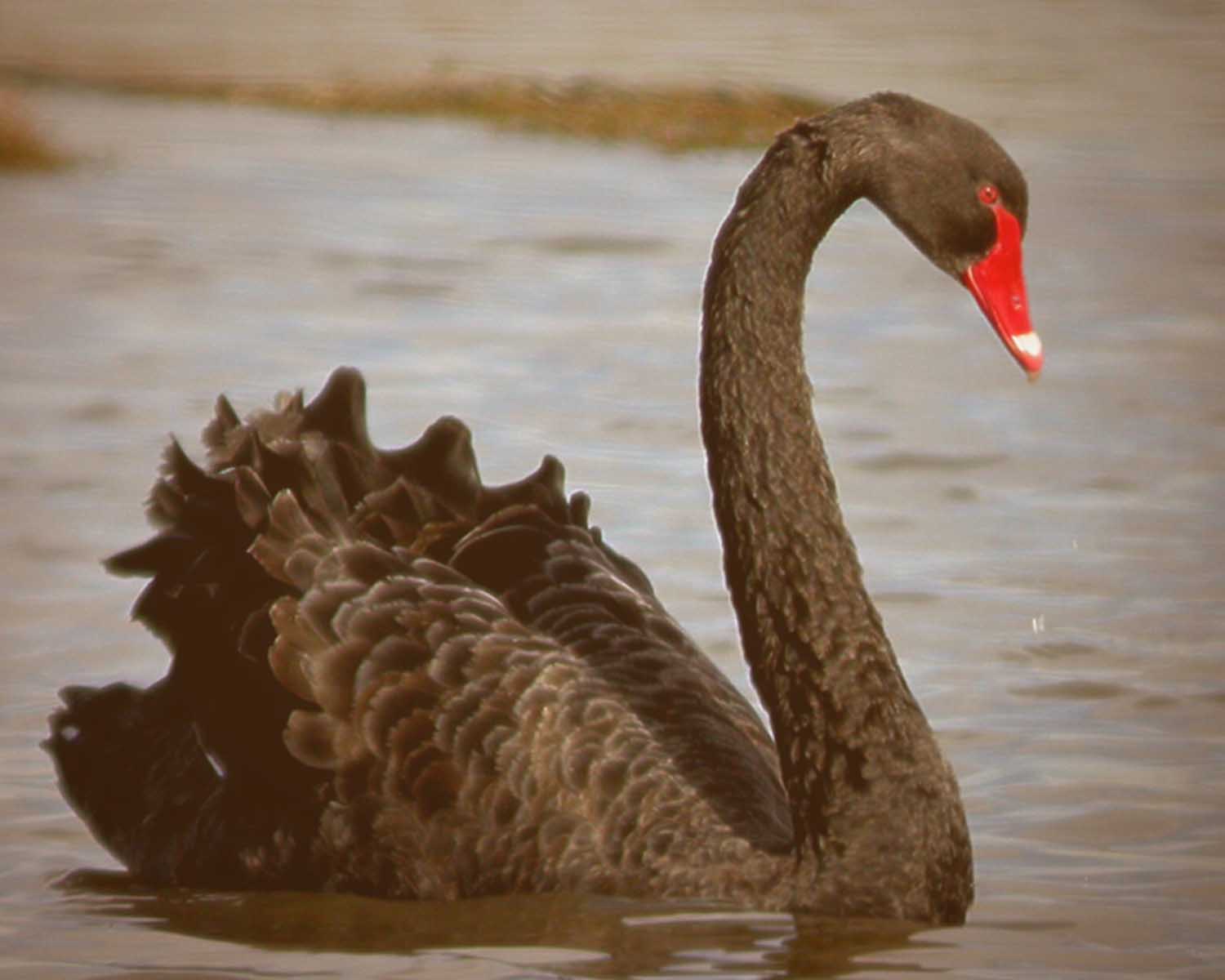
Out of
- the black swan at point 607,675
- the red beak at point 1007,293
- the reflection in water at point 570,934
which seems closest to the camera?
the reflection in water at point 570,934

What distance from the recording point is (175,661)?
224 inches

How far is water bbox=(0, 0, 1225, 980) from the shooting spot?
5238mm

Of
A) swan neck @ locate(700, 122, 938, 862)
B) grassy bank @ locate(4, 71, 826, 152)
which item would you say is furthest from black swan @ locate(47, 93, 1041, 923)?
grassy bank @ locate(4, 71, 826, 152)

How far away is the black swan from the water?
0.09 m

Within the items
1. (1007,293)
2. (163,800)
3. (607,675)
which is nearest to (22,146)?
(163,800)

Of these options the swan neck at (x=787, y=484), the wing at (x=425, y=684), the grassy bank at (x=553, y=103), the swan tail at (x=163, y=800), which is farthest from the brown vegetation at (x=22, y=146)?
the swan neck at (x=787, y=484)

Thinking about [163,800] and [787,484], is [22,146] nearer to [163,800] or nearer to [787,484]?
[163,800]

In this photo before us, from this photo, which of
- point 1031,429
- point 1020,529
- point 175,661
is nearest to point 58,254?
point 1031,429

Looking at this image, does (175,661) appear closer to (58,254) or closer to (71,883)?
(71,883)

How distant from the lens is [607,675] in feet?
17.7

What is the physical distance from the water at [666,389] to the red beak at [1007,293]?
0.91 metres

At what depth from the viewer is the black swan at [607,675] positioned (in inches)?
203

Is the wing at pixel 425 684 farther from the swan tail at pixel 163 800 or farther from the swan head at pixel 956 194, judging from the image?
the swan head at pixel 956 194

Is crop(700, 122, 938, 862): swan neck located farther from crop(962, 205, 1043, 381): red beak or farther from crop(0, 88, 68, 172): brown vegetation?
crop(0, 88, 68, 172): brown vegetation
